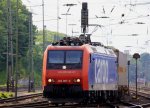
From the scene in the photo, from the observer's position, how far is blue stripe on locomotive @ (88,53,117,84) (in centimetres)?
3381

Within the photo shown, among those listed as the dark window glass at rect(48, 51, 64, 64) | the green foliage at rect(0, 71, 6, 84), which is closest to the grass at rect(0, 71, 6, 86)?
the green foliage at rect(0, 71, 6, 84)

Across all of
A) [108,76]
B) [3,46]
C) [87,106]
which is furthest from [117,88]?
[3,46]

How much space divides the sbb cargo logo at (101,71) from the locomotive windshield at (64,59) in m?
2.52

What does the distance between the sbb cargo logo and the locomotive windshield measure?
99.2 inches

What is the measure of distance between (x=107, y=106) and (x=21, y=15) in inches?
3110

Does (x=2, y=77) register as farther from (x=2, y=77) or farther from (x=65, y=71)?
(x=65, y=71)

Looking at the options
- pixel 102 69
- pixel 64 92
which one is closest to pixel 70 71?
pixel 64 92

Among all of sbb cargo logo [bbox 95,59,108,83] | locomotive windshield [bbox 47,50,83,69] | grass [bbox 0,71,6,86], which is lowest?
grass [bbox 0,71,6,86]

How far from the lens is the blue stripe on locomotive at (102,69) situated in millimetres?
33812

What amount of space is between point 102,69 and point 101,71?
0.37 meters

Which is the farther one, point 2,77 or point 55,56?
point 2,77

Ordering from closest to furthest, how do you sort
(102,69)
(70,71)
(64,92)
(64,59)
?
1. (64,92)
2. (70,71)
3. (64,59)
4. (102,69)

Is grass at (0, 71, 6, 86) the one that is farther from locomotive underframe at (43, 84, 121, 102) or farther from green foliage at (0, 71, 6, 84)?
locomotive underframe at (43, 84, 121, 102)

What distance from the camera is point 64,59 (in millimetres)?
32656
